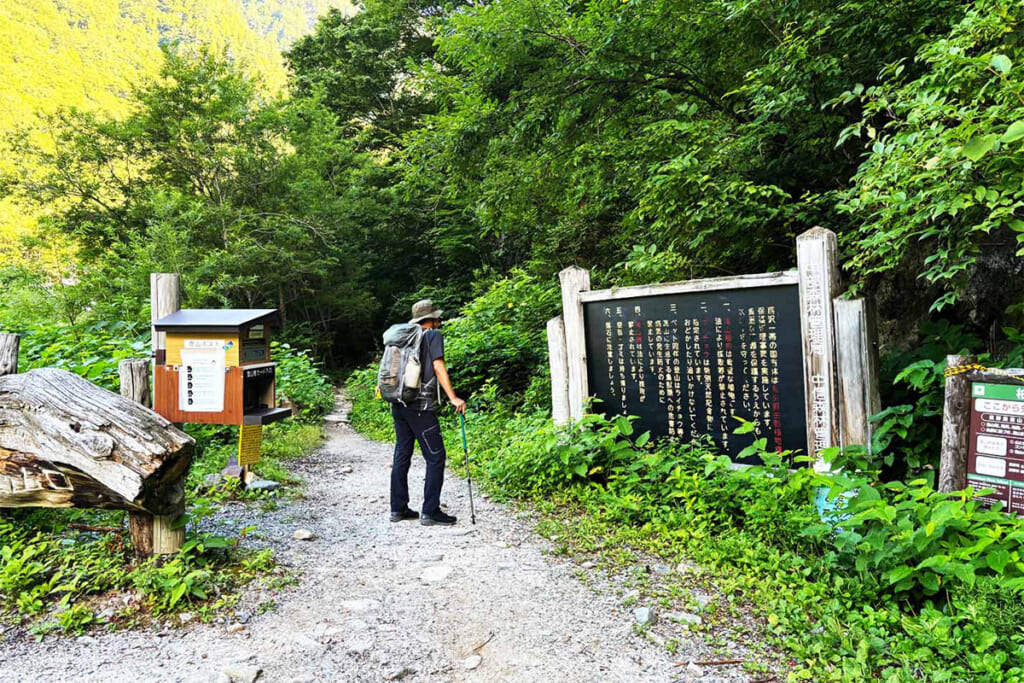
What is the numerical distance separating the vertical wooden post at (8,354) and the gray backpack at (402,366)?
2506mm

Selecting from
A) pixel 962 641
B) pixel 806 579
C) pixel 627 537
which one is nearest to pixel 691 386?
pixel 627 537

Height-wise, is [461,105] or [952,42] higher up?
[461,105]

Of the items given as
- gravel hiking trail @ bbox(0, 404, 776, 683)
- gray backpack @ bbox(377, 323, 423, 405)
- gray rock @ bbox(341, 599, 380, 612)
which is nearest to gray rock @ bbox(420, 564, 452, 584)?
gravel hiking trail @ bbox(0, 404, 776, 683)

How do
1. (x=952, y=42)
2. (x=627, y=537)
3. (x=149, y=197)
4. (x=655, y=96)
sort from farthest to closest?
(x=149, y=197) < (x=655, y=96) < (x=627, y=537) < (x=952, y=42)

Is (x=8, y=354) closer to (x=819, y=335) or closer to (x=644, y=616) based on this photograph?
(x=644, y=616)

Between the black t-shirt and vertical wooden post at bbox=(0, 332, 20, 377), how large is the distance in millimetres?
2814

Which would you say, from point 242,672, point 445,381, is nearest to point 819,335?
point 445,381

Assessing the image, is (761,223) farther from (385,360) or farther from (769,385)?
(385,360)

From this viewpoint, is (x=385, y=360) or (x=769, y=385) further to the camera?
(x=385, y=360)

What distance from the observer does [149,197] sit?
15602 millimetres

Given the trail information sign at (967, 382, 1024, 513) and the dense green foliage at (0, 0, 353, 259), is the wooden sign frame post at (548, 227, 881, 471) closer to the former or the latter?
the trail information sign at (967, 382, 1024, 513)

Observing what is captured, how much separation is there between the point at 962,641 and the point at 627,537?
6.55 feet

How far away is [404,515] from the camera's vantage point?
16.0ft

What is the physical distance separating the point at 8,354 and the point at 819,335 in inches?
227
